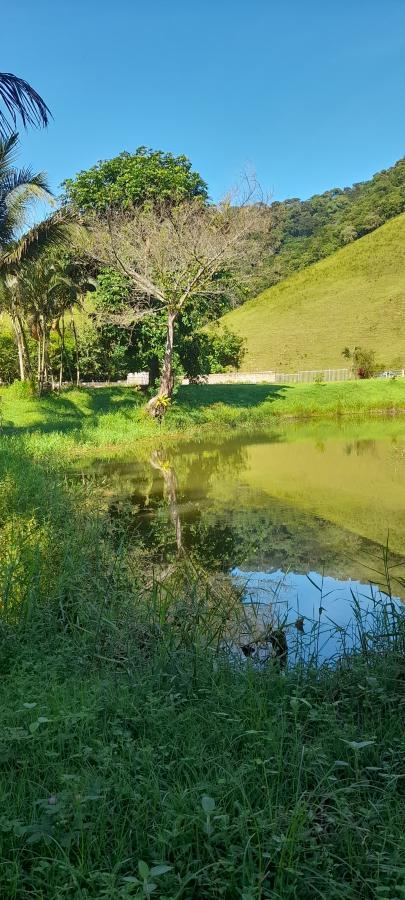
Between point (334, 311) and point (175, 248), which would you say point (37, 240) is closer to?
point (175, 248)

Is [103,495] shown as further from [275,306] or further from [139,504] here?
[275,306]

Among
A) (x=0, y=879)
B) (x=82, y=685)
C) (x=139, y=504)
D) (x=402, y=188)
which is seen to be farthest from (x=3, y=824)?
(x=402, y=188)

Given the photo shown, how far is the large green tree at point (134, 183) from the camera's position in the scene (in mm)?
28891

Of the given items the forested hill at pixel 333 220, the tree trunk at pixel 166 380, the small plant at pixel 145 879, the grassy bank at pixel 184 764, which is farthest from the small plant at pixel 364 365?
the small plant at pixel 145 879

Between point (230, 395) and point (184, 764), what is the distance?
31.7 m

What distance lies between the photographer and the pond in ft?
22.0

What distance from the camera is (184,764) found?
3189 mm

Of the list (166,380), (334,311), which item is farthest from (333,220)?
(166,380)

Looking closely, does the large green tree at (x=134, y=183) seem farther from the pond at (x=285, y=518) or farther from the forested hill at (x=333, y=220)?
the forested hill at (x=333, y=220)

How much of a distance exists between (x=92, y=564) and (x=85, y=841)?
429 cm

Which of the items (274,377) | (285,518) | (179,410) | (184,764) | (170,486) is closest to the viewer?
(184,764)

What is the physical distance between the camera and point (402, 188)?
9281 cm

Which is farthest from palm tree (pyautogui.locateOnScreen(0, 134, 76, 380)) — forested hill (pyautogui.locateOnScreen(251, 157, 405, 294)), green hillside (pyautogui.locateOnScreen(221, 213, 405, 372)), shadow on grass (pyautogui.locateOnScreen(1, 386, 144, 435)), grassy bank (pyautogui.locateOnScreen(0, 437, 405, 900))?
forested hill (pyautogui.locateOnScreen(251, 157, 405, 294))

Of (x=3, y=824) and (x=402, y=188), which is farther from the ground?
(x=402, y=188)
